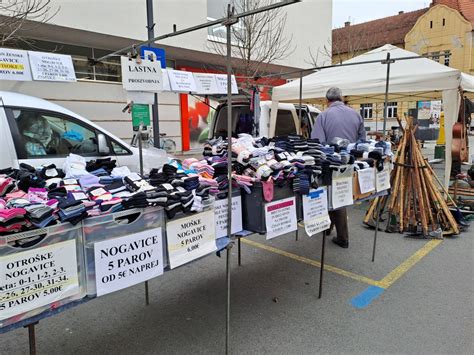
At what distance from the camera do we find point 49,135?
406 centimetres

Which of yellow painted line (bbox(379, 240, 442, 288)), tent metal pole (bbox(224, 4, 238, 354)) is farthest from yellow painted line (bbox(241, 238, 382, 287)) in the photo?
tent metal pole (bbox(224, 4, 238, 354))

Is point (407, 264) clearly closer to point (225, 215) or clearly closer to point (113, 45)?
point (225, 215)

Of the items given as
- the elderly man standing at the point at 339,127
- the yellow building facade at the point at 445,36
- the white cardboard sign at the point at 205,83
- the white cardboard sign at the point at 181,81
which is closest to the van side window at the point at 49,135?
the white cardboard sign at the point at 181,81

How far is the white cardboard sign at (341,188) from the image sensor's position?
3.02 m

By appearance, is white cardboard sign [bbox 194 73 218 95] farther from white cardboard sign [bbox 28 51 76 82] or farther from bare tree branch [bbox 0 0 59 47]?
bare tree branch [bbox 0 0 59 47]

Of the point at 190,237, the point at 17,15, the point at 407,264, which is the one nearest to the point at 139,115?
the point at 190,237

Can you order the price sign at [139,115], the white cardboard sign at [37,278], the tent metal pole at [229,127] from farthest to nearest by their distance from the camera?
the price sign at [139,115] → the tent metal pole at [229,127] → the white cardboard sign at [37,278]

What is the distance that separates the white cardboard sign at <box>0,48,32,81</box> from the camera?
4.22 m

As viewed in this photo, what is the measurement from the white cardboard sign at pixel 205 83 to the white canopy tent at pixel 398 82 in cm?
148

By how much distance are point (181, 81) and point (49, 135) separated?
2650 mm

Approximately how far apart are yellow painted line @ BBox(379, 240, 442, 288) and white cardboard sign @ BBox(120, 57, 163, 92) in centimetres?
279

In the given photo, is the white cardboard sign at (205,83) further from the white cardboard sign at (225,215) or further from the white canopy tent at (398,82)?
the white cardboard sign at (225,215)

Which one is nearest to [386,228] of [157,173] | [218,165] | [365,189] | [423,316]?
[365,189]

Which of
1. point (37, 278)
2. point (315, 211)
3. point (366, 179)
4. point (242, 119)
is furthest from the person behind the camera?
point (242, 119)
